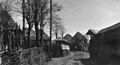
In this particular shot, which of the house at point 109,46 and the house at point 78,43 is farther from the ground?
the house at point 109,46

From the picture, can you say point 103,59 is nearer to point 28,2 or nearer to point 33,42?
point 28,2

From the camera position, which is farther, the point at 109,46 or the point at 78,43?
the point at 78,43

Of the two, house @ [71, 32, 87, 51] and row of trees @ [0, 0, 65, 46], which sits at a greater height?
row of trees @ [0, 0, 65, 46]

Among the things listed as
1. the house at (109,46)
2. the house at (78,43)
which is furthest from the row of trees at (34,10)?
the house at (78,43)

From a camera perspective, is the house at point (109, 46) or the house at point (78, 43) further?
the house at point (78, 43)

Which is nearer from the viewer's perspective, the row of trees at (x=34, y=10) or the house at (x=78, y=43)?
the row of trees at (x=34, y=10)

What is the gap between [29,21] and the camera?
27719 millimetres

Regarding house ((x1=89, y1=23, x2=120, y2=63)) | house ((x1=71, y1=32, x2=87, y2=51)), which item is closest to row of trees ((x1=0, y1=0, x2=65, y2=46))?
house ((x1=89, y1=23, x2=120, y2=63))

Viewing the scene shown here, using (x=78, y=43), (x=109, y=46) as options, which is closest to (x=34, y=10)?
(x=109, y=46)

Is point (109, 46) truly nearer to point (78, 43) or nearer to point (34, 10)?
point (34, 10)

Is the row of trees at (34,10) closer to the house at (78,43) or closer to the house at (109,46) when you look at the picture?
the house at (109,46)

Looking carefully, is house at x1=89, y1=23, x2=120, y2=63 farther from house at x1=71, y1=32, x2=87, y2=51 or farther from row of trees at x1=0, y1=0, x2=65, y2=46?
house at x1=71, y1=32, x2=87, y2=51

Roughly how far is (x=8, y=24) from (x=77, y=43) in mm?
45137

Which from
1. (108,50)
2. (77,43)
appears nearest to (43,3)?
(108,50)
